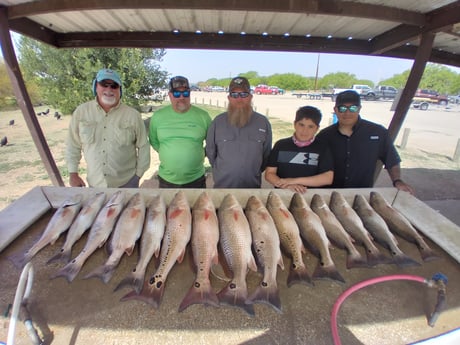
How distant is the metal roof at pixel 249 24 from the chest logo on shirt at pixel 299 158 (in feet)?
5.71

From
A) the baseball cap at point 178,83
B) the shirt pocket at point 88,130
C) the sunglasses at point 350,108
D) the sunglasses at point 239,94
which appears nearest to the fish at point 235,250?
the sunglasses at point 239,94

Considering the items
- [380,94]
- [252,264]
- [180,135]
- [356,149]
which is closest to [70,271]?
[252,264]

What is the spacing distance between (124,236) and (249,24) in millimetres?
3629

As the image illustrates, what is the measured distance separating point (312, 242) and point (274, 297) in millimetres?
584

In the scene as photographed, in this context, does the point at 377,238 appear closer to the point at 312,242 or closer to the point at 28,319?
the point at 312,242

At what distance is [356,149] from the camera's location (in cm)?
292

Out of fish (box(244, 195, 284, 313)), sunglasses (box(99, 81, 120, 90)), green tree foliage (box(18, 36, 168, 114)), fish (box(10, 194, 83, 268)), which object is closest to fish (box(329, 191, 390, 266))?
fish (box(244, 195, 284, 313))

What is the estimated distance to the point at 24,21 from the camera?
366 centimetres

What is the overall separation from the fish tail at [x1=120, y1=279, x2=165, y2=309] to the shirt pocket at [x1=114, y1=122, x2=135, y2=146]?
82.7 inches

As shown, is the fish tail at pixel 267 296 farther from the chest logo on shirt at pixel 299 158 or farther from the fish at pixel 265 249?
the chest logo on shirt at pixel 299 158

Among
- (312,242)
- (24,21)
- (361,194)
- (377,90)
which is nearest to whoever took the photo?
(312,242)

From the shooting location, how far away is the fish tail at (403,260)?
1678 millimetres

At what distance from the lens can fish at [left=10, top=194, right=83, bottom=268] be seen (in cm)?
166

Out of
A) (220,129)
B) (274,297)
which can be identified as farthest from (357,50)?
(274,297)
